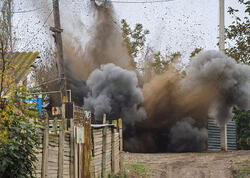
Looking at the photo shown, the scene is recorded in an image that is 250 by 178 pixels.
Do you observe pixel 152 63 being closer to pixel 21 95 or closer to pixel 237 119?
pixel 237 119

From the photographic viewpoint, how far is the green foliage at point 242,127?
23.9m

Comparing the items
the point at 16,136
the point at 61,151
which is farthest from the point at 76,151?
the point at 16,136

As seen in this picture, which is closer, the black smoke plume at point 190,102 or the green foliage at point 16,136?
the green foliage at point 16,136

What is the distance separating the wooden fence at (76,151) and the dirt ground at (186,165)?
1948 millimetres

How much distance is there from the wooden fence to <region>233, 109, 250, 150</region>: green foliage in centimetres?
1156

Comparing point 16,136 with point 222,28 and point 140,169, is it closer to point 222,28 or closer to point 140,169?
point 140,169

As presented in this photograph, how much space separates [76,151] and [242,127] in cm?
1551

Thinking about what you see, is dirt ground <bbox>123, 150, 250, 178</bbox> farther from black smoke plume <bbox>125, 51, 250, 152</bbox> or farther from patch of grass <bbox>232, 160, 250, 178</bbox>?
black smoke plume <bbox>125, 51, 250, 152</bbox>

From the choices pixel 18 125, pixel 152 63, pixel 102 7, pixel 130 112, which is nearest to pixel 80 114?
pixel 130 112

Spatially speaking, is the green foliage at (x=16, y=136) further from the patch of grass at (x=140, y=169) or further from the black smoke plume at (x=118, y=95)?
the black smoke plume at (x=118, y=95)

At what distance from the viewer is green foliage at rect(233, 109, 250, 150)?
2391cm

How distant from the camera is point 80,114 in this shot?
17.0 meters

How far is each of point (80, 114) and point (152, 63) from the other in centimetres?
1409

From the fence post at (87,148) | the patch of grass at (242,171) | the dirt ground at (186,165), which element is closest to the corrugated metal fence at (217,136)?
the dirt ground at (186,165)
